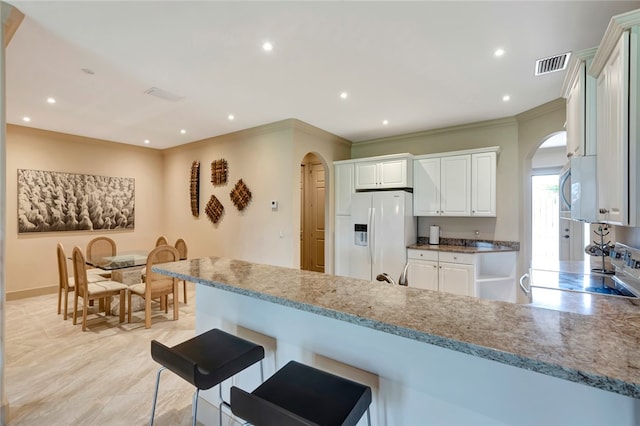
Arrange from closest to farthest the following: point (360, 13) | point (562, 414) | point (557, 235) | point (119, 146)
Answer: point (562, 414) → point (360, 13) → point (119, 146) → point (557, 235)

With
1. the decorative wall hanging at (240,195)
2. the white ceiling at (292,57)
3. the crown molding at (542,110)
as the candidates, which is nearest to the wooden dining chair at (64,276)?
the white ceiling at (292,57)

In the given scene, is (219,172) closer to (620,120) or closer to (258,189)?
(258,189)

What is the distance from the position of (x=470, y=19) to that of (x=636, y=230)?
1928 mm

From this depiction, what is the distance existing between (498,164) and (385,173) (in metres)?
1.58

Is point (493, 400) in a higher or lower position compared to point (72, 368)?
higher

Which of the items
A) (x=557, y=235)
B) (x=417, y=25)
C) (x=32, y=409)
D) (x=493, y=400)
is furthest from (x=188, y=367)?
(x=557, y=235)

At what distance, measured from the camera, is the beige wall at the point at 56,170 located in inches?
181

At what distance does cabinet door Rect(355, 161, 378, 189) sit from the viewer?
192 inches

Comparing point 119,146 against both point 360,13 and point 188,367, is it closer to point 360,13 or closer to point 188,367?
point 360,13

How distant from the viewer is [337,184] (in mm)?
5270

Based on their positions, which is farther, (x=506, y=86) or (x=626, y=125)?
(x=506, y=86)

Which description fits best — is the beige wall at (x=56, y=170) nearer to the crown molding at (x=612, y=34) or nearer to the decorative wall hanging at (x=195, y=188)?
the decorative wall hanging at (x=195, y=188)

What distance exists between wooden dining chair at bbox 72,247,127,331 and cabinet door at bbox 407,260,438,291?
151 inches

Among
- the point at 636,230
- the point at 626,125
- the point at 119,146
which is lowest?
the point at 636,230
